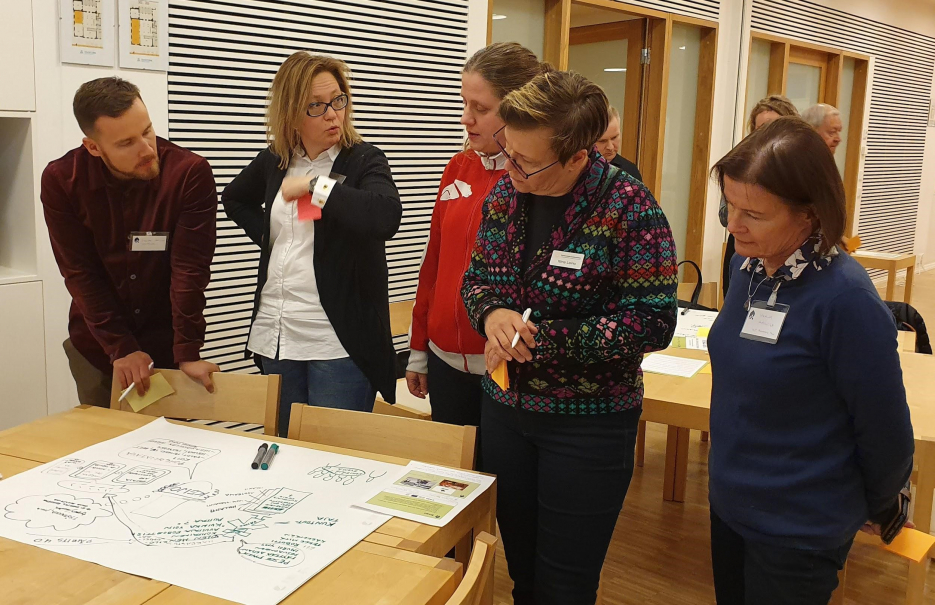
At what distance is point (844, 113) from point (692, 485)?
271 inches

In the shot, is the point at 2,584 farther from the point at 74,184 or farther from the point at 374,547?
the point at 74,184

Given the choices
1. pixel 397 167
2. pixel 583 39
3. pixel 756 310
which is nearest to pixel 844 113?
pixel 583 39

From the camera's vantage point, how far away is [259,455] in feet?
5.92

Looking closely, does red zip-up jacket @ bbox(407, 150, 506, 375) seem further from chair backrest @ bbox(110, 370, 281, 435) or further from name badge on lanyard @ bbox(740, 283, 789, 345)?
name badge on lanyard @ bbox(740, 283, 789, 345)

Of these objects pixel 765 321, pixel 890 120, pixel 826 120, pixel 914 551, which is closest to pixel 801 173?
pixel 765 321

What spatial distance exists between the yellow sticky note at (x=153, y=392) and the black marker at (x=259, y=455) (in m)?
0.56

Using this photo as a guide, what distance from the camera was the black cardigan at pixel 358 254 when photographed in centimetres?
222

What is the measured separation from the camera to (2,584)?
4.22 ft

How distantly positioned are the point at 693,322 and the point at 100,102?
245 cm

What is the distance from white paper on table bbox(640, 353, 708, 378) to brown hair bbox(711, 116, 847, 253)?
1.32 meters

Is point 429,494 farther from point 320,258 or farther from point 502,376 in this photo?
point 320,258

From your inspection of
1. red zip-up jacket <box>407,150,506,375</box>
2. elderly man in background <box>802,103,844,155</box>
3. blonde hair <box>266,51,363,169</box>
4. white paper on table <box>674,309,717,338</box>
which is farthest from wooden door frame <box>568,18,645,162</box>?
red zip-up jacket <box>407,150,506,375</box>

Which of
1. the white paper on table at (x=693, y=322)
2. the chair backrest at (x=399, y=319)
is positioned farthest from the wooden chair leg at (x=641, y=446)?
the chair backrest at (x=399, y=319)

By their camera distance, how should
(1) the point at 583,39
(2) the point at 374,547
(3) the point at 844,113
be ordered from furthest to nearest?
(3) the point at 844,113
(1) the point at 583,39
(2) the point at 374,547
